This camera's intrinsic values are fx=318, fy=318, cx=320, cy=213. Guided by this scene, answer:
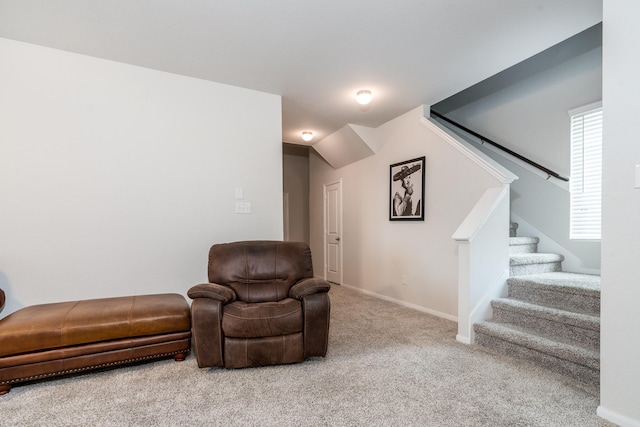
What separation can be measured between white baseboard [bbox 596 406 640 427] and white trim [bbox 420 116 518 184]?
6.35ft

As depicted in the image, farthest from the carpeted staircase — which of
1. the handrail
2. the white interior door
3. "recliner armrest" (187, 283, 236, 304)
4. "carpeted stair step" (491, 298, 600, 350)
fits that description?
the white interior door

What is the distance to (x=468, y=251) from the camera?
2.81 m

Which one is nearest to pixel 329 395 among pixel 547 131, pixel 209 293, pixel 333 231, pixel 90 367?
pixel 209 293

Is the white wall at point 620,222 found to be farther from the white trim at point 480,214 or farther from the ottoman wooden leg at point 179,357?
the ottoman wooden leg at point 179,357

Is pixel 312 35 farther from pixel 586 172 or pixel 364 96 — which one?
pixel 586 172

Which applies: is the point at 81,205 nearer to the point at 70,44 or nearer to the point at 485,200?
the point at 70,44

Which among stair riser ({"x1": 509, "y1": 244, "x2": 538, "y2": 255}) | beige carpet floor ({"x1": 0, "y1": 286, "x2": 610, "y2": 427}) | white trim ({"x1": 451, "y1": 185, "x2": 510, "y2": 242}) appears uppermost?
white trim ({"x1": 451, "y1": 185, "x2": 510, "y2": 242})

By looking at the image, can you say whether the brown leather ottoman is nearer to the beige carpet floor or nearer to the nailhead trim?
the nailhead trim

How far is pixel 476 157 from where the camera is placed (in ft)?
10.9

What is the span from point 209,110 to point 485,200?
2.95 metres

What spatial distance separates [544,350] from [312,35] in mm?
2931

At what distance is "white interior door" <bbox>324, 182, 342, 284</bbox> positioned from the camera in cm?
568

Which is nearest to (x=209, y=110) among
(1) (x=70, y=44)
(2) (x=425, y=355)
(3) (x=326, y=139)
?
(1) (x=70, y=44)

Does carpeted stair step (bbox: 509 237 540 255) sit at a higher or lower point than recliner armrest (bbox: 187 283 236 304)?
higher
